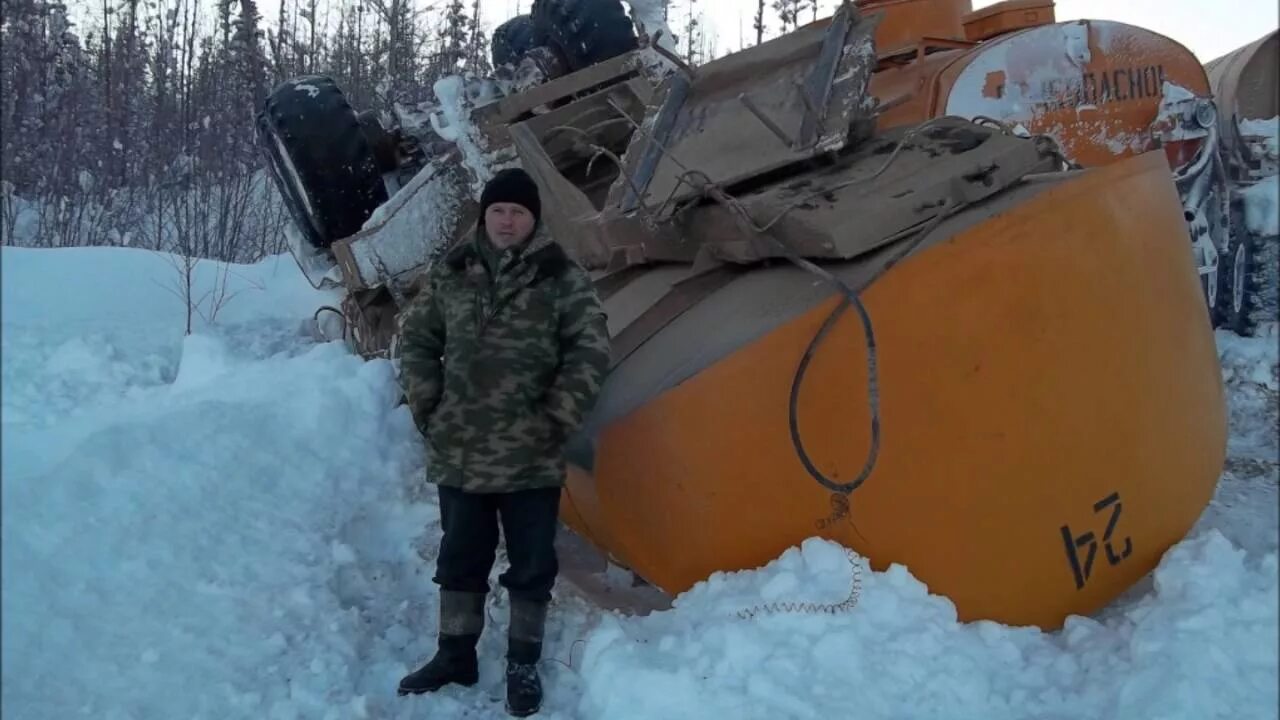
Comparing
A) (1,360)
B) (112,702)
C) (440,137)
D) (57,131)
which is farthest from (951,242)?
(57,131)

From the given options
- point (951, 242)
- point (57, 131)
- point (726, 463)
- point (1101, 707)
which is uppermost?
point (57, 131)

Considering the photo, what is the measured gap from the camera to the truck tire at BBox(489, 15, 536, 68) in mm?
5867

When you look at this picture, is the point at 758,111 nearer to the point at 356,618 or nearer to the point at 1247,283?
the point at 356,618

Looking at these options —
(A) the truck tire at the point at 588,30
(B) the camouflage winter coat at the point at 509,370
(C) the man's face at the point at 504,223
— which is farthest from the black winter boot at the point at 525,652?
(A) the truck tire at the point at 588,30

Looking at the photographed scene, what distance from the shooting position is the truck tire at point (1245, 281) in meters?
6.02

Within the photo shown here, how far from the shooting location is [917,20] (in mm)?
6246

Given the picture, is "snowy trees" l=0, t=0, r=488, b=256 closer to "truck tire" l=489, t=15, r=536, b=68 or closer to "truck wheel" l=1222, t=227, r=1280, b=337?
"truck tire" l=489, t=15, r=536, b=68

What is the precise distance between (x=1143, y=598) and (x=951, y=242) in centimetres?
118

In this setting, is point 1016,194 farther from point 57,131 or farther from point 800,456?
point 57,131

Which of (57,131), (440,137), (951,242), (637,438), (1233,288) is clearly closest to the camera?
(951,242)

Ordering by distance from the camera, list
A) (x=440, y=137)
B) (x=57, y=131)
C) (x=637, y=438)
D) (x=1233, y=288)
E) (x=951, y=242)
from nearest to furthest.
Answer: (x=951, y=242) → (x=637, y=438) → (x=440, y=137) → (x=1233, y=288) → (x=57, y=131)

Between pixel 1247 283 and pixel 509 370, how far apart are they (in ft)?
18.2

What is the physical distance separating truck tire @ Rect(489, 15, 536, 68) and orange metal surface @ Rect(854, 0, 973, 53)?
2.19 meters

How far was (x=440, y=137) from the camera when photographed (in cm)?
470
